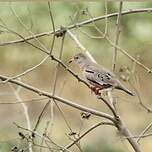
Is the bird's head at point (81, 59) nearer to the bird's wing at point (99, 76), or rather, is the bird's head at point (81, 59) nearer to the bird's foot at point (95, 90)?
the bird's wing at point (99, 76)

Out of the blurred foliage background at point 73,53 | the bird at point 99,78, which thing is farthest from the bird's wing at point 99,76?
the blurred foliage background at point 73,53

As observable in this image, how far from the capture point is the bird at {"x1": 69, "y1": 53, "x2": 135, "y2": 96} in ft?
11.0

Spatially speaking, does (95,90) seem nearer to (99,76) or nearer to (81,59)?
(99,76)

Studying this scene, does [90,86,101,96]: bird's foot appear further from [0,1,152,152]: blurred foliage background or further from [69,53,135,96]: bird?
[0,1,152,152]: blurred foliage background

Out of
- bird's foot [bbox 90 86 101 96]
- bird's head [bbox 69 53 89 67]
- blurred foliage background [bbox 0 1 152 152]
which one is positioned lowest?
bird's foot [bbox 90 86 101 96]

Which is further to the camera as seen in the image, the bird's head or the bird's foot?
the bird's head

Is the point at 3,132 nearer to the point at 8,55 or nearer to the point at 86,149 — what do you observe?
the point at 86,149

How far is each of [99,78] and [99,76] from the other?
2 centimetres

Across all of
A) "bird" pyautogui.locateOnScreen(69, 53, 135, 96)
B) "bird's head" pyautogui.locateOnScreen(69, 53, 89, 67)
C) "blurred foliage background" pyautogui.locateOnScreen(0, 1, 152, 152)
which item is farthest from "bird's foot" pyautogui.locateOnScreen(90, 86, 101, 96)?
"blurred foliage background" pyautogui.locateOnScreen(0, 1, 152, 152)

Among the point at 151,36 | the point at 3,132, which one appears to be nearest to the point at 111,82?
the point at 3,132

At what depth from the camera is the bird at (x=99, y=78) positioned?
336 cm

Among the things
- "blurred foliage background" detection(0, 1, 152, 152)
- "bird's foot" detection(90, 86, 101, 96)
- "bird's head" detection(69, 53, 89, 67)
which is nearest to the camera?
"bird's foot" detection(90, 86, 101, 96)

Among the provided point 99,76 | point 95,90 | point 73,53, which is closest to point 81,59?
point 99,76

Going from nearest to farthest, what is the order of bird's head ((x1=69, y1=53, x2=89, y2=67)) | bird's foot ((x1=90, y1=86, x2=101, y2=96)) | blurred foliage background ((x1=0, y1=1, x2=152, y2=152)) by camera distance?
bird's foot ((x1=90, y1=86, x2=101, y2=96))
bird's head ((x1=69, y1=53, x2=89, y2=67))
blurred foliage background ((x1=0, y1=1, x2=152, y2=152))
